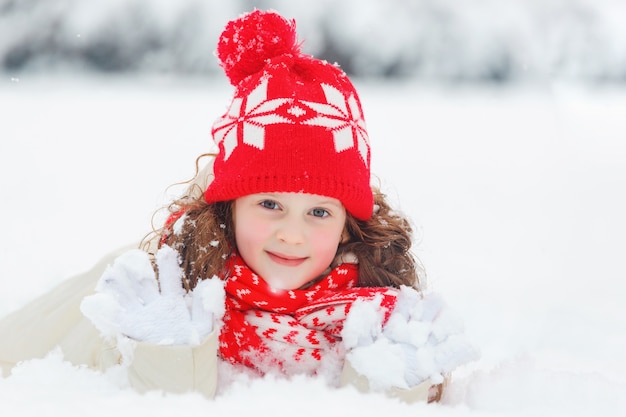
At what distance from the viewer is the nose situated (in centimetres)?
136

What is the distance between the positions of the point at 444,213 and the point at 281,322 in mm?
1854

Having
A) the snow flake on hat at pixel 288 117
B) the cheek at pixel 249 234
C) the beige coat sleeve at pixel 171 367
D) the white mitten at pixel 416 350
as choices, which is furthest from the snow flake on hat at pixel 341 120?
the beige coat sleeve at pixel 171 367

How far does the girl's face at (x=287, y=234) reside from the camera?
4.53ft

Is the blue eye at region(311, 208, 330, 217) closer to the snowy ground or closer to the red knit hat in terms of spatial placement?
the red knit hat

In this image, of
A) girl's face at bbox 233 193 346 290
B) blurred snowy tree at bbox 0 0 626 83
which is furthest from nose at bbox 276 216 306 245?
blurred snowy tree at bbox 0 0 626 83

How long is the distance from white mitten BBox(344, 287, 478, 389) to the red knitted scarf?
0.40 feet

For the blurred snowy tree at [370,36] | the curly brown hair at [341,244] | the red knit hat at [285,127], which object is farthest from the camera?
the blurred snowy tree at [370,36]

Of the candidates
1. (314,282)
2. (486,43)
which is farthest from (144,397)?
(486,43)

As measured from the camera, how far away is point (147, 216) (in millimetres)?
3029

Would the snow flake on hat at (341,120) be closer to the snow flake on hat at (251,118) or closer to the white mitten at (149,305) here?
the snow flake on hat at (251,118)

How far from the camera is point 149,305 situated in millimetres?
1214

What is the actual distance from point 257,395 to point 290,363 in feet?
0.95

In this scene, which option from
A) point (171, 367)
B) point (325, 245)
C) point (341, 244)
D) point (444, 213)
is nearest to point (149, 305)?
point (171, 367)

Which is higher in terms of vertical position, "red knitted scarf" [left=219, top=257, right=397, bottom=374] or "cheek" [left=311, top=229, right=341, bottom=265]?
"cheek" [left=311, top=229, right=341, bottom=265]
